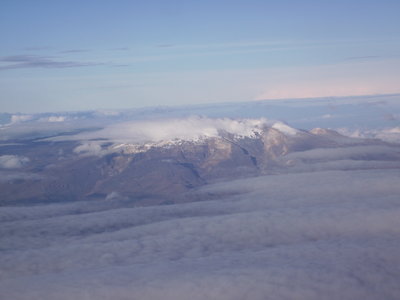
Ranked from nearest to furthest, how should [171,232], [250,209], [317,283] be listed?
[317,283] → [171,232] → [250,209]

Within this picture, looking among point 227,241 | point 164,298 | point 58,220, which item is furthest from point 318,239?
point 58,220

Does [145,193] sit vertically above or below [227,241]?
below

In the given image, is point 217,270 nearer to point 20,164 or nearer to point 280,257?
point 280,257

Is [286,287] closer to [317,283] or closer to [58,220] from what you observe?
[317,283]

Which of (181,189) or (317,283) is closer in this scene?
(317,283)

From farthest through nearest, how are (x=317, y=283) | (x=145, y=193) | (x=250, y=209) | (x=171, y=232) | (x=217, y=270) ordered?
1. (x=145, y=193)
2. (x=250, y=209)
3. (x=171, y=232)
4. (x=217, y=270)
5. (x=317, y=283)

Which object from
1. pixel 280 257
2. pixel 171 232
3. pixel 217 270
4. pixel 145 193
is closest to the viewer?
pixel 217 270

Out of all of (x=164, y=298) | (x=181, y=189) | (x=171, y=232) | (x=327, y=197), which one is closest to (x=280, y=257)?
(x=164, y=298)

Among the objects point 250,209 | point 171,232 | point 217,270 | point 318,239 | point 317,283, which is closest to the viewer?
point 317,283

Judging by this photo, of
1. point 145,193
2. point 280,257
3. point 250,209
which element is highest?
point 280,257
